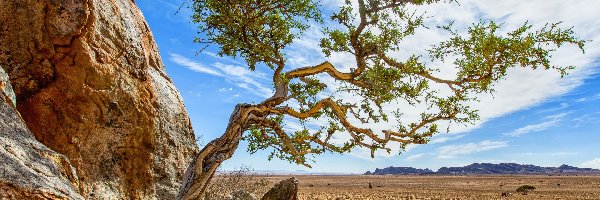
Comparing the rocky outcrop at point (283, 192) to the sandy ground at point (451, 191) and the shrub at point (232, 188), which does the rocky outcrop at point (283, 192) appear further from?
the sandy ground at point (451, 191)

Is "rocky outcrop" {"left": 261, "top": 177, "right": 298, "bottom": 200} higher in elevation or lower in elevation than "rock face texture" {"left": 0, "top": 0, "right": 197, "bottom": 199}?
lower

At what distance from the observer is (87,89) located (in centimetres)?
854

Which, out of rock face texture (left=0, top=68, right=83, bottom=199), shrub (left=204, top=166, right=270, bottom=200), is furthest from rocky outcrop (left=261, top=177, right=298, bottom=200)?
rock face texture (left=0, top=68, right=83, bottom=199)

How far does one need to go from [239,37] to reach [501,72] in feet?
18.5

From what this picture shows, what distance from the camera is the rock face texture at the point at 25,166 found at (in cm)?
424

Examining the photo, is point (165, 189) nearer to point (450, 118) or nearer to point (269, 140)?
point (269, 140)

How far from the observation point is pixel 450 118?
10625 mm

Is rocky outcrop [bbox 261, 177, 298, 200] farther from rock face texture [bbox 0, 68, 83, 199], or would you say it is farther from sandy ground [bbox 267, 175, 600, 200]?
sandy ground [bbox 267, 175, 600, 200]

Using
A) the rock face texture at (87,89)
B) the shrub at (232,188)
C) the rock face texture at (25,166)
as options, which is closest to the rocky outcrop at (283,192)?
the shrub at (232,188)

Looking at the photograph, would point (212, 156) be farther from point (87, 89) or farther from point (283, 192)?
point (283, 192)

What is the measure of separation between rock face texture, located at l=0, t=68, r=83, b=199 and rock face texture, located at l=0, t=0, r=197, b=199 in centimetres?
233

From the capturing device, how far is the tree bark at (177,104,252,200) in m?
8.91

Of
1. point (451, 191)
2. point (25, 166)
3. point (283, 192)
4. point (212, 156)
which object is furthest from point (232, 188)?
point (451, 191)

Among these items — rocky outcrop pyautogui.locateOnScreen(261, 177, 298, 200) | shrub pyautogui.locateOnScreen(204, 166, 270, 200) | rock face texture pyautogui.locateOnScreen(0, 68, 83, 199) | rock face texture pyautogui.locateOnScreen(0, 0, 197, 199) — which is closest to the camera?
rock face texture pyautogui.locateOnScreen(0, 68, 83, 199)
